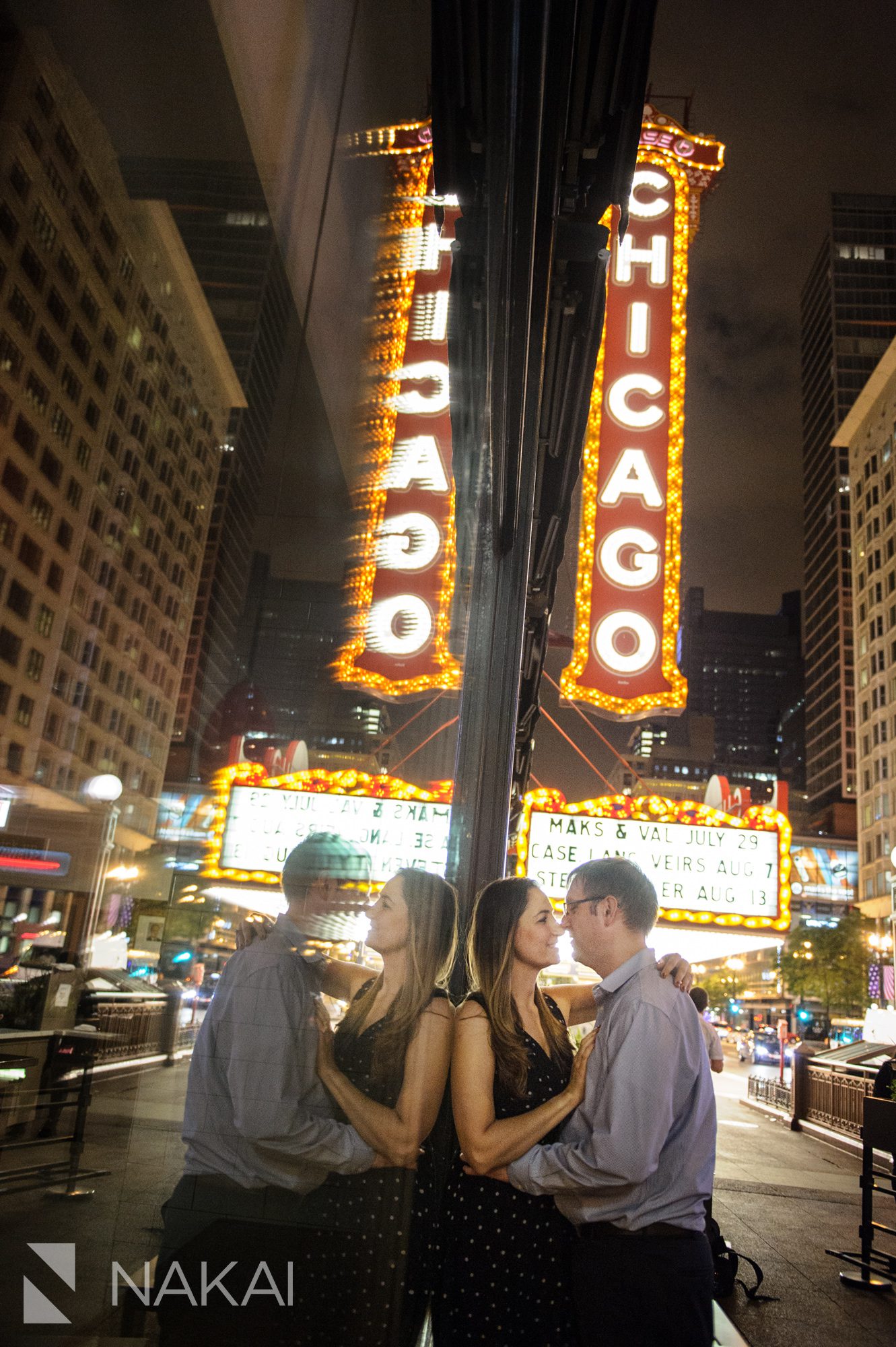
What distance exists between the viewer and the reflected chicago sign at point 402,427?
6.78 feet

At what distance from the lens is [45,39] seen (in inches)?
32.1

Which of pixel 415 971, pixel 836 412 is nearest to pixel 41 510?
pixel 415 971

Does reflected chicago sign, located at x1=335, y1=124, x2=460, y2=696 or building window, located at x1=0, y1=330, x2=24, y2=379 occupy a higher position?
reflected chicago sign, located at x1=335, y1=124, x2=460, y2=696

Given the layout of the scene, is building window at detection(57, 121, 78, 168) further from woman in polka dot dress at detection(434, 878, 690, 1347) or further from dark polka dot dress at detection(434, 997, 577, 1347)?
dark polka dot dress at detection(434, 997, 577, 1347)

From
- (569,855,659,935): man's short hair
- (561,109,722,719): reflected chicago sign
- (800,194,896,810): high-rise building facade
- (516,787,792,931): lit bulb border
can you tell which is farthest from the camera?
(800,194,896,810): high-rise building facade

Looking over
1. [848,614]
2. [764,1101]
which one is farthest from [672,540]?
[848,614]

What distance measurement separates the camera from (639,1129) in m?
2.25

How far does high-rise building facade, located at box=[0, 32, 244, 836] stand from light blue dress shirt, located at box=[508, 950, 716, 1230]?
1.66 metres

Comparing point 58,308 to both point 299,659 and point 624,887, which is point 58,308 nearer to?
Result: point 299,659

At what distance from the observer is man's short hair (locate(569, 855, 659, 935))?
2.64 meters

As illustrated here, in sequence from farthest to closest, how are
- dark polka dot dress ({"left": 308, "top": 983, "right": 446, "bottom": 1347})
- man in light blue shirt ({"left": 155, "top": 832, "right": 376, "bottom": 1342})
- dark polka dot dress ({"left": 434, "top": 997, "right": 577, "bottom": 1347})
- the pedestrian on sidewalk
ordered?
the pedestrian on sidewalk < dark polka dot dress ({"left": 434, "top": 997, "right": 577, "bottom": 1347}) < dark polka dot dress ({"left": 308, "top": 983, "right": 446, "bottom": 1347}) < man in light blue shirt ({"left": 155, "top": 832, "right": 376, "bottom": 1342})

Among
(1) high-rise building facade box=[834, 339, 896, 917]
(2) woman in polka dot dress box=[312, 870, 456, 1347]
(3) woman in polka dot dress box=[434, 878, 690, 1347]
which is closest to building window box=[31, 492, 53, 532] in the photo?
(2) woman in polka dot dress box=[312, 870, 456, 1347]

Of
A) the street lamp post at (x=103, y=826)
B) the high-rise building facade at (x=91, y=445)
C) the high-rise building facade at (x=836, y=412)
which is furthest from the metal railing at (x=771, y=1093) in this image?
the high-rise building facade at (x=836, y=412)

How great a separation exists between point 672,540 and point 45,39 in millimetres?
8909
